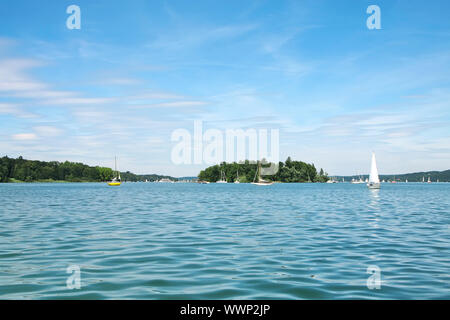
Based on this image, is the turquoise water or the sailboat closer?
the turquoise water

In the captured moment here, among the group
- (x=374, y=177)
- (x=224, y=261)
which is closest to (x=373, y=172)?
(x=374, y=177)

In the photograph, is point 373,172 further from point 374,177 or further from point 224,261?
point 224,261

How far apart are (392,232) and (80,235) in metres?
21.2

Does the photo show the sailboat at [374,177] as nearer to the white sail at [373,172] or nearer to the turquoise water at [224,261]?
the white sail at [373,172]

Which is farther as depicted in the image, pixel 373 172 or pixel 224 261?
pixel 373 172

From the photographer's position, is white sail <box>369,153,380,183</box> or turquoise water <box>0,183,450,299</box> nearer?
turquoise water <box>0,183,450,299</box>

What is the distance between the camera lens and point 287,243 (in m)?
22.1

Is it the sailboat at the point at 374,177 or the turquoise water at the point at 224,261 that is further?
the sailboat at the point at 374,177

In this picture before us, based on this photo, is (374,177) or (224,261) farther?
(374,177)

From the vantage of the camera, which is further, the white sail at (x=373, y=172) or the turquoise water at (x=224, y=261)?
the white sail at (x=373, y=172)

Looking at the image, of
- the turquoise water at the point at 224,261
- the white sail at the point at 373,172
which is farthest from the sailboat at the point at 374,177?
the turquoise water at the point at 224,261

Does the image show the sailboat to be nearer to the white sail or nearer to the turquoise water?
the white sail

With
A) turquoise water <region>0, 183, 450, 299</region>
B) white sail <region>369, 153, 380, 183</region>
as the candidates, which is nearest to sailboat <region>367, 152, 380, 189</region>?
white sail <region>369, 153, 380, 183</region>
